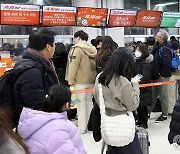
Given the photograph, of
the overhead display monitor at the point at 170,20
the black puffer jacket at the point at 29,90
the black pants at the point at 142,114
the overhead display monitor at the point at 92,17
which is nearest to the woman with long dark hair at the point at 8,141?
the black puffer jacket at the point at 29,90

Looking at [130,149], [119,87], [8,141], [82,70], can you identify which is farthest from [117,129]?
[82,70]

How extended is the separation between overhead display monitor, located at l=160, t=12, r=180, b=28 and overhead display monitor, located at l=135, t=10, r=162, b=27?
0.26m

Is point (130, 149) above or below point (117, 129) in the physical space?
below

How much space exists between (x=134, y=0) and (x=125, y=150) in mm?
10392

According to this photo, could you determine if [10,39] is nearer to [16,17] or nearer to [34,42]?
[16,17]

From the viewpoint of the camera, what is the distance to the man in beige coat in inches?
191

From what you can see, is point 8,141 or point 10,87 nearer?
point 8,141

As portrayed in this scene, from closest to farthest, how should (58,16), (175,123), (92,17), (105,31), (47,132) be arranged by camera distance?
(47,132) < (175,123) < (58,16) < (92,17) < (105,31)

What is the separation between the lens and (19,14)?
26.0 feet

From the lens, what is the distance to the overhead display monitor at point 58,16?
330 inches

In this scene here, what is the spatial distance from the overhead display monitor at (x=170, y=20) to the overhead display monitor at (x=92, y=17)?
2.35m

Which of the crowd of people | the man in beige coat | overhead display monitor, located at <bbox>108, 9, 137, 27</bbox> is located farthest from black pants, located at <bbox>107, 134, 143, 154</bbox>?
overhead display monitor, located at <bbox>108, 9, 137, 27</bbox>

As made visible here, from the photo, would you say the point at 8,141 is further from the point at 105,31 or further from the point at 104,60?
the point at 105,31

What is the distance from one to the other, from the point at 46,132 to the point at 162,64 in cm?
389
